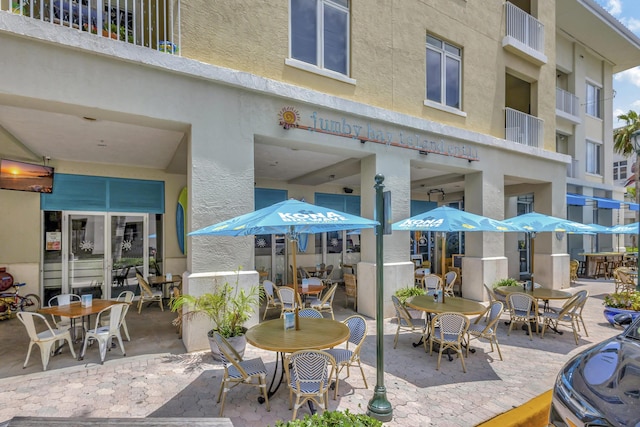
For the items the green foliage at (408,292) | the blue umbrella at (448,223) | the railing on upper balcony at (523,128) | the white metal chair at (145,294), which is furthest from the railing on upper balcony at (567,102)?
the white metal chair at (145,294)

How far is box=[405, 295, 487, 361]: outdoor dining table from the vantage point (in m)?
5.87

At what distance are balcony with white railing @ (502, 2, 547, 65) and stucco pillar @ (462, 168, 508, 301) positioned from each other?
4.45 metres

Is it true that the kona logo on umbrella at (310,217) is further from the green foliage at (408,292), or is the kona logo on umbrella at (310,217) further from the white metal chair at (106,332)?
the green foliage at (408,292)

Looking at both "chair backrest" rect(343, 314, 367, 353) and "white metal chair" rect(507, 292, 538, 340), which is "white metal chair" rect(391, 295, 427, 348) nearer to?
"chair backrest" rect(343, 314, 367, 353)

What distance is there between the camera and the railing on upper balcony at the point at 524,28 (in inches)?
450

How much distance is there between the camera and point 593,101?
18594mm

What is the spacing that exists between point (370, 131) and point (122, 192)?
7.66 m

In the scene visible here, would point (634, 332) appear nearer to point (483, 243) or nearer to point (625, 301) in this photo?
point (625, 301)

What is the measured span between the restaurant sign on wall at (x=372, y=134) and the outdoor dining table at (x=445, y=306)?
12.9 feet

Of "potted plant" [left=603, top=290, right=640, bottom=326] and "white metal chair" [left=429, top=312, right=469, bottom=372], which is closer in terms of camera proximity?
"white metal chair" [left=429, top=312, right=469, bottom=372]

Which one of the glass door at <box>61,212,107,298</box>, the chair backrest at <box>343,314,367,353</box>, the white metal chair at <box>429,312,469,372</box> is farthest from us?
the glass door at <box>61,212,107,298</box>

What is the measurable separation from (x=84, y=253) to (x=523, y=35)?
16.2 meters

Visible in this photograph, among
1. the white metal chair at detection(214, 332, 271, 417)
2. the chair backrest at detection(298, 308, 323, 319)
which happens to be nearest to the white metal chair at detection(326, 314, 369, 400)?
the chair backrest at detection(298, 308, 323, 319)

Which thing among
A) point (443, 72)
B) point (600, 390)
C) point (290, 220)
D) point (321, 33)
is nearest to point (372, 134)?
point (321, 33)
